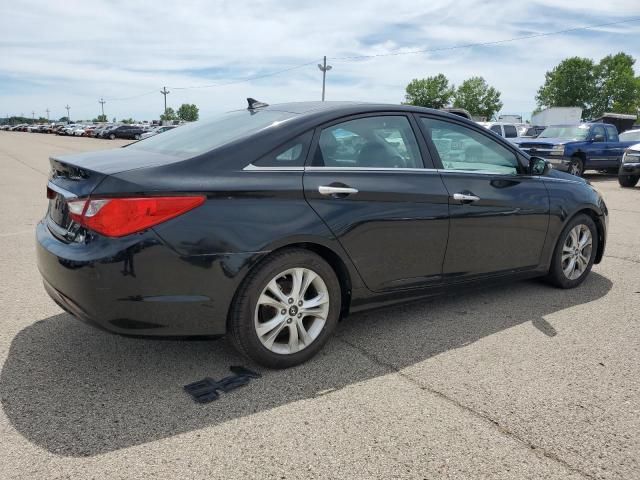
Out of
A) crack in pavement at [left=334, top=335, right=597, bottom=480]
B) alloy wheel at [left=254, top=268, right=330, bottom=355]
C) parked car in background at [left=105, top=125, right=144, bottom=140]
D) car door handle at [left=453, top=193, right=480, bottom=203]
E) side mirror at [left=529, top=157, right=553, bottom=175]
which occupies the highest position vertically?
side mirror at [left=529, top=157, right=553, bottom=175]

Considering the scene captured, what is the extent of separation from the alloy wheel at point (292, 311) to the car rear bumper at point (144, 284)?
0.25 metres

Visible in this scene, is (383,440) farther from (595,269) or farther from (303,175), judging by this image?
(595,269)

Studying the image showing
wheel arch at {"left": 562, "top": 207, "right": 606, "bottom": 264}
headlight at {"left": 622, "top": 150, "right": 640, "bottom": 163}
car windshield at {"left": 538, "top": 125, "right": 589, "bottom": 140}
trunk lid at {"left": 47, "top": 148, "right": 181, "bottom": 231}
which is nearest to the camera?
trunk lid at {"left": 47, "top": 148, "right": 181, "bottom": 231}

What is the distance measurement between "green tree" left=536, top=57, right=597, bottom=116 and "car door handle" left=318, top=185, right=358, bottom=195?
107229 millimetres

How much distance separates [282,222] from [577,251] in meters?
3.17

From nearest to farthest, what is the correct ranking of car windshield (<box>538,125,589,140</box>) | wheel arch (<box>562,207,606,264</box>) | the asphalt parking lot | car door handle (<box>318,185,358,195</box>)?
the asphalt parking lot, car door handle (<box>318,185,358,195</box>), wheel arch (<box>562,207,606,264</box>), car windshield (<box>538,125,589,140</box>)

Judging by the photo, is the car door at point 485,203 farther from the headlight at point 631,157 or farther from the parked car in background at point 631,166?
the headlight at point 631,157

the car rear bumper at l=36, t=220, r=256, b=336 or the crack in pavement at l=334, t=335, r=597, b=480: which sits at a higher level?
the car rear bumper at l=36, t=220, r=256, b=336

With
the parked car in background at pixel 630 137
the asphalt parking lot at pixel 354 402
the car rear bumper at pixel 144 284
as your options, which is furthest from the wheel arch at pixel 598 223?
the parked car in background at pixel 630 137

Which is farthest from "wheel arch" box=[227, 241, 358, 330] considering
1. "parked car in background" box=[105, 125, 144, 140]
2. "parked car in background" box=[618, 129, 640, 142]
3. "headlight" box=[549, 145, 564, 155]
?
"parked car in background" box=[105, 125, 144, 140]

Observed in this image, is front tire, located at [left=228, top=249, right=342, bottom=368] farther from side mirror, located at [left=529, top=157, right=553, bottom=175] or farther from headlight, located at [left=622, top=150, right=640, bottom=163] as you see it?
headlight, located at [left=622, top=150, right=640, bottom=163]

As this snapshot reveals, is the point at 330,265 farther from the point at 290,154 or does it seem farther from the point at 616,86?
the point at 616,86

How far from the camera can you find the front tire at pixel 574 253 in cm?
477

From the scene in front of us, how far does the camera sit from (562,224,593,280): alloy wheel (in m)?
4.85
